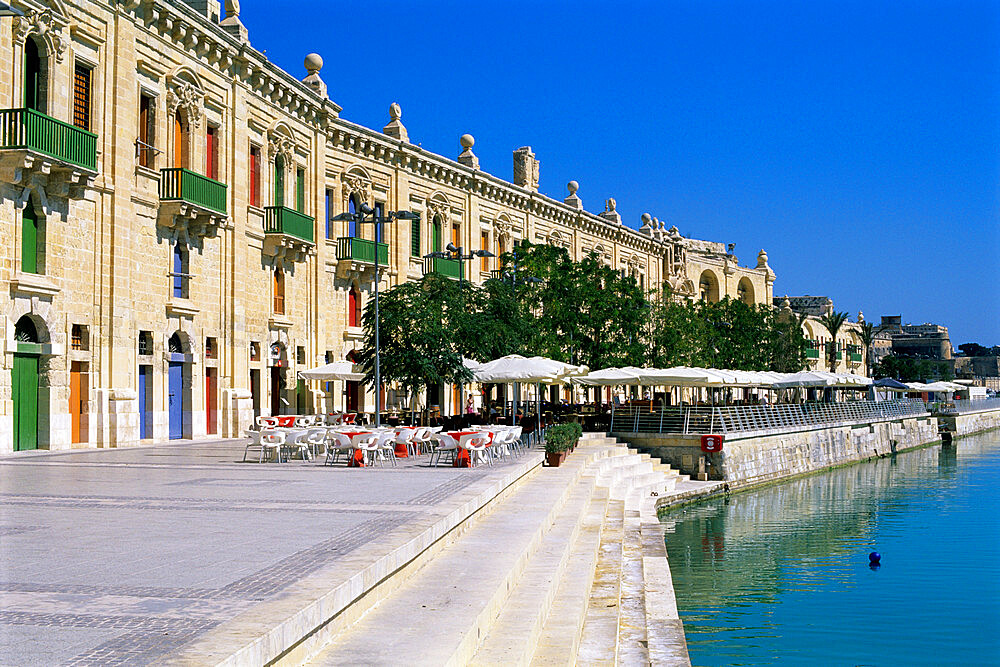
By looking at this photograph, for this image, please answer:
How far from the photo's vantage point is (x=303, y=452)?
19.8m

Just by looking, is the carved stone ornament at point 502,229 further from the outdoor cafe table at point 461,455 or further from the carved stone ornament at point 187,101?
the outdoor cafe table at point 461,455

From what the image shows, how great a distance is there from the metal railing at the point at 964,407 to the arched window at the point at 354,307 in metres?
44.5

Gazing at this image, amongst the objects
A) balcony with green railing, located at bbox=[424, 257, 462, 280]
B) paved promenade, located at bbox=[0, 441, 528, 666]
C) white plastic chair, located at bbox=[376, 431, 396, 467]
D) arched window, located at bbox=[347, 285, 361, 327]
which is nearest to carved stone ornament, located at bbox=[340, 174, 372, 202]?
arched window, located at bbox=[347, 285, 361, 327]

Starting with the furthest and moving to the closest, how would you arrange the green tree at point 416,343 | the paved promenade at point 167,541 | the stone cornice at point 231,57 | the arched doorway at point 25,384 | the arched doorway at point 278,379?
the arched doorway at point 278,379 < the green tree at point 416,343 < the stone cornice at point 231,57 < the arched doorway at point 25,384 < the paved promenade at point 167,541

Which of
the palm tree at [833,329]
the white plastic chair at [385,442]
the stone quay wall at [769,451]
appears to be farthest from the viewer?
the palm tree at [833,329]

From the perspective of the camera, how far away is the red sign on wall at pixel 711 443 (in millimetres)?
30234

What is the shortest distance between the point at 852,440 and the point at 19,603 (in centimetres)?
4306

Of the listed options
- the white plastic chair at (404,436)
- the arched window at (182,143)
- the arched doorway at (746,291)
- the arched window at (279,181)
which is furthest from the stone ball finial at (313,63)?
the arched doorway at (746,291)

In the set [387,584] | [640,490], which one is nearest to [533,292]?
[640,490]

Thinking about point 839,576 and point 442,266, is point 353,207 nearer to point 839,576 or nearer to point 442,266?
point 442,266

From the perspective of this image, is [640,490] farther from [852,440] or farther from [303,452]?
[852,440]

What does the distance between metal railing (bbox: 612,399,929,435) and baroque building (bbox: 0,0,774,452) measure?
32.4 ft

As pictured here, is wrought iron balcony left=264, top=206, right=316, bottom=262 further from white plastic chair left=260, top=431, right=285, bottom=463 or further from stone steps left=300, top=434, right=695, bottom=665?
stone steps left=300, top=434, right=695, bottom=665

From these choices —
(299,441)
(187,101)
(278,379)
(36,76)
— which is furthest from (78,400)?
(278,379)
